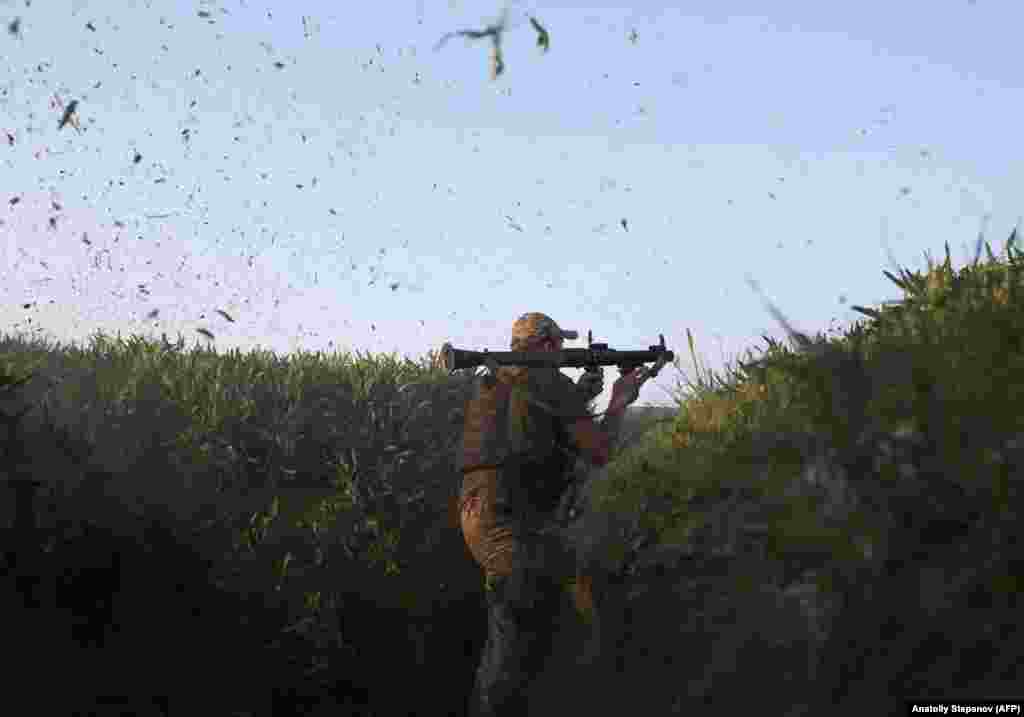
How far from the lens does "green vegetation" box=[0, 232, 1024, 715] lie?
3730mm

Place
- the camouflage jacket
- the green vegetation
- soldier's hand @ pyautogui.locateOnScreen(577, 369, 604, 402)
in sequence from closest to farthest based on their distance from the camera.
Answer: the green vegetation < the camouflage jacket < soldier's hand @ pyautogui.locateOnScreen(577, 369, 604, 402)

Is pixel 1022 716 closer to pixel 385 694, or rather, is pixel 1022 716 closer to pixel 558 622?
pixel 558 622

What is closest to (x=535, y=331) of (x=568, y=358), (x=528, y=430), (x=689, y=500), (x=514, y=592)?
(x=568, y=358)

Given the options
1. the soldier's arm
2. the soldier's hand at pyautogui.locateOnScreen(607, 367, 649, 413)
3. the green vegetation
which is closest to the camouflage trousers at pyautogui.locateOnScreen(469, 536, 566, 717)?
the green vegetation

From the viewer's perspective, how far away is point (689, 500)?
241 inches

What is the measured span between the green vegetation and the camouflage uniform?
37cm

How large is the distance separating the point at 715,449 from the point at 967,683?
279cm

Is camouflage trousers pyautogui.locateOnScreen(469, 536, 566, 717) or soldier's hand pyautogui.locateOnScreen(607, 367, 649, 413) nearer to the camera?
camouflage trousers pyautogui.locateOnScreen(469, 536, 566, 717)

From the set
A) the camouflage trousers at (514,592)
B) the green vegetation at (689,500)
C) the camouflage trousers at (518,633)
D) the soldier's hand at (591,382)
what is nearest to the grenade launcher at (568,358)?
the soldier's hand at (591,382)

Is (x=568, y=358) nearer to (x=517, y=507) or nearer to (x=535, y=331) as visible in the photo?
(x=535, y=331)

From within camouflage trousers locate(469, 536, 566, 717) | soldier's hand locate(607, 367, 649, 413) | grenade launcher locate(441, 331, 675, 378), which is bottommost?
camouflage trousers locate(469, 536, 566, 717)

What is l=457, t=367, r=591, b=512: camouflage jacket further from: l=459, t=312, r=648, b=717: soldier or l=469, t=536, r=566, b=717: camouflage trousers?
l=469, t=536, r=566, b=717: camouflage trousers

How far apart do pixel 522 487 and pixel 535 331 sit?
117 centimetres

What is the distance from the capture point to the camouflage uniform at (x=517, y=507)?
8.08 metres
